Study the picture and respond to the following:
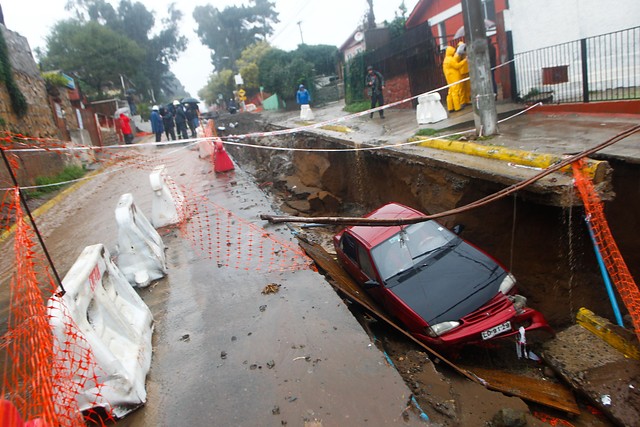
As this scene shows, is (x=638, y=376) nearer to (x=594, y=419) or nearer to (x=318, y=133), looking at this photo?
(x=594, y=419)

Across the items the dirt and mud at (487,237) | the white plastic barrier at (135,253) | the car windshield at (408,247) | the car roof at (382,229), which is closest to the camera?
the dirt and mud at (487,237)

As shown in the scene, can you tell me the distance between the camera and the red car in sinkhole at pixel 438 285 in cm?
488

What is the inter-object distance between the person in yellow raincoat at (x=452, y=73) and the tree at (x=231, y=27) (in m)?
58.5

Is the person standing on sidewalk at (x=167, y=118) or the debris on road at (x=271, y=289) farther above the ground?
the person standing on sidewalk at (x=167, y=118)

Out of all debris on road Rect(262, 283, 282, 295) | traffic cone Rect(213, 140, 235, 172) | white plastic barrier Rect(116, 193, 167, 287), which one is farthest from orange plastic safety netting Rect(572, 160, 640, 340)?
traffic cone Rect(213, 140, 235, 172)

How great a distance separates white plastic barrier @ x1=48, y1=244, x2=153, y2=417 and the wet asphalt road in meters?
0.18

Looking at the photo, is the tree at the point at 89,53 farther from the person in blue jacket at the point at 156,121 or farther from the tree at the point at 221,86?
the person in blue jacket at the point at 156,121

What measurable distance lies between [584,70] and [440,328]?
719 cm

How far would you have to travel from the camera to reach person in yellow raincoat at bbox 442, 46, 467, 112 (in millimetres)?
11578

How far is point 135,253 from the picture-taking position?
17.5ft

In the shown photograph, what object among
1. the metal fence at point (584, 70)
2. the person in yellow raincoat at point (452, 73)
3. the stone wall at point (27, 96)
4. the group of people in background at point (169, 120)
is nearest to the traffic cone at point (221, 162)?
the stone wall at point (27, 96)

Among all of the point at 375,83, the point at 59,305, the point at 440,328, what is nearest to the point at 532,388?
the point at 440,328

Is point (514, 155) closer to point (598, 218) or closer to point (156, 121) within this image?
point (598, 218)

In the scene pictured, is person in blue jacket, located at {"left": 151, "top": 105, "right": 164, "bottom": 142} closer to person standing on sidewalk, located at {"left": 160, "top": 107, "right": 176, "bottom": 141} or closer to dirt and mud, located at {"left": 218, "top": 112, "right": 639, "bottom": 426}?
person standing on sidewalk, located at {"left": 160, "top": 107, "right": 176, "bottom": 141}
